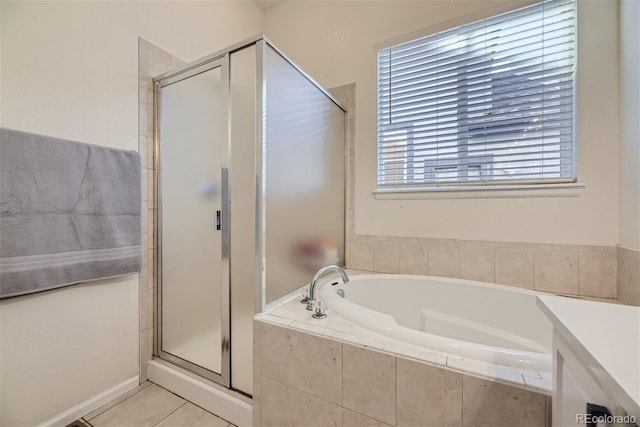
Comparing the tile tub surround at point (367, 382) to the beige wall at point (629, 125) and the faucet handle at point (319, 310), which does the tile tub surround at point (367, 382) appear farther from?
the beige wall at point (629, 125)

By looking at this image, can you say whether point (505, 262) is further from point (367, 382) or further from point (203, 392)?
point (203, 392)

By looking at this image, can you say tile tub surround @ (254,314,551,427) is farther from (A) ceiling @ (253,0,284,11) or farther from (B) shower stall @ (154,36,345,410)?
(A) ceiling @ (253,0,284,11)

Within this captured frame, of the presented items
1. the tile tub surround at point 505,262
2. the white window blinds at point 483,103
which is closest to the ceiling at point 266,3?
the white window blinds at point 483,103

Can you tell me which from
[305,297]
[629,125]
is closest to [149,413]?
[305,297]

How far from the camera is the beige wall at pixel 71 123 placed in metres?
1.05

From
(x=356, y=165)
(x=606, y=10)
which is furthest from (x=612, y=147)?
(x=356, y=165)

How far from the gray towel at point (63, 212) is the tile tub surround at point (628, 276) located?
7.97ft

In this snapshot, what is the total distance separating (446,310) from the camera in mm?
1557

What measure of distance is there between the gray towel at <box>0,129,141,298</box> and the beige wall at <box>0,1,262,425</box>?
9 centimetres

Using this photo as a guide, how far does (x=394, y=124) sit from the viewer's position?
6.19 ft

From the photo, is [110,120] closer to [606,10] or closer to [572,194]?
[572,194]

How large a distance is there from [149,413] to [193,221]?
0.96m

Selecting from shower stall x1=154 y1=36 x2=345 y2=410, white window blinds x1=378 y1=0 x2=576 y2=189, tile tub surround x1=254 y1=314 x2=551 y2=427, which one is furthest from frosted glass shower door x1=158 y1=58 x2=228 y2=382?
white window blinds x1=378 y1=0 x2=576 y2=189

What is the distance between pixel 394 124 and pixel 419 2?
808 millimetres
